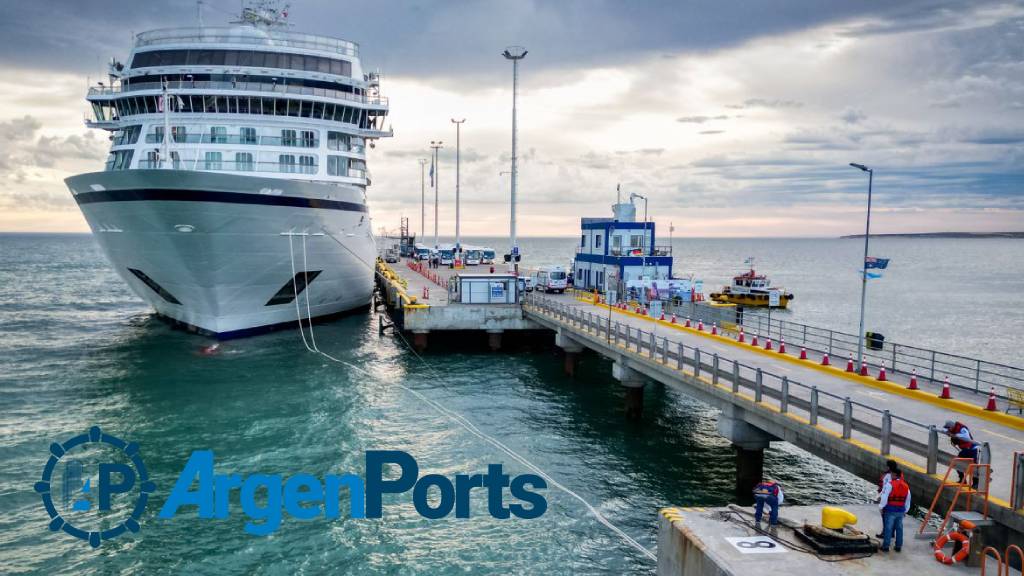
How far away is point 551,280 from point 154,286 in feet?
73.7

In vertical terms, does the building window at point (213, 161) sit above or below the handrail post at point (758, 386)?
above

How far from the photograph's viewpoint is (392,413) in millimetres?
25625

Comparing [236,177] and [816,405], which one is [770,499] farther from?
[236,177]

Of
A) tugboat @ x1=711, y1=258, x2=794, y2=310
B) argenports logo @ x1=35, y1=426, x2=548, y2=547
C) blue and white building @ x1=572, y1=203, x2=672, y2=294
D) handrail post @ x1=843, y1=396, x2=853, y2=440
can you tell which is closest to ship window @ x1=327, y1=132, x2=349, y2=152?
blue and white building @ x1=572, y1=203, x2=672, y2=294

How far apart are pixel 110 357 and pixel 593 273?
27.7 meters

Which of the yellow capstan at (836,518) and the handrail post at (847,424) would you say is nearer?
the yellow capstan at (836,518)

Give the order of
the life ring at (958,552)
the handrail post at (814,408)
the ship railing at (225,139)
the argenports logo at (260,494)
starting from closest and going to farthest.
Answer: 1. the life ring at (958,552)
2. the handrail post at (814,408)
3. the argenports logo at (260,494)
4. the ship railing at (225,139)

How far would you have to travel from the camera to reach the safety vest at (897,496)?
10117 mm

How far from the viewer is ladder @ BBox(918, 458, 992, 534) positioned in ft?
34.6

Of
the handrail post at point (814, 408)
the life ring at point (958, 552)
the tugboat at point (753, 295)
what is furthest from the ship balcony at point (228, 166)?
the tugboat at point (753, 295)

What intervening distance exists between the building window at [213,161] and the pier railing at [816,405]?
23575 mm

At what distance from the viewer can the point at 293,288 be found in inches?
1540

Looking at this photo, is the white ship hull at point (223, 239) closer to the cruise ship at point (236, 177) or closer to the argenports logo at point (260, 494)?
the cruise ship at point (236, 177)

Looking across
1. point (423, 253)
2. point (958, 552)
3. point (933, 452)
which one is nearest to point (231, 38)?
point (933, 452)
